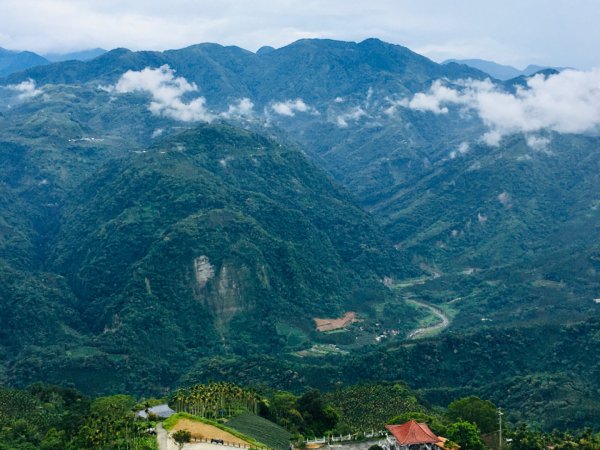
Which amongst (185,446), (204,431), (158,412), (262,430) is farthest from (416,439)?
(158,412)

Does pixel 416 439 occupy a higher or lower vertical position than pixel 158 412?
higher

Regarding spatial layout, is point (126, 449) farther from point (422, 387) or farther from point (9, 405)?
point (422, 387)

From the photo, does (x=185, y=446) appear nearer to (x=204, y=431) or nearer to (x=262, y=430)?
(x=204, y=431)

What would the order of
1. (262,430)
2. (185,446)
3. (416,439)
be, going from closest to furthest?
1. (416,439)
2. (185,446)
3. (262,430)

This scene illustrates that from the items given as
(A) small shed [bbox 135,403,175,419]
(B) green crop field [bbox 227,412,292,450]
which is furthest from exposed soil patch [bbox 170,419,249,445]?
(A) small shed [bbox 135,403,175,419]

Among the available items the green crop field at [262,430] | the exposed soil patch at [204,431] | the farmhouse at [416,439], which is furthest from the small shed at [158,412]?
the farmhouse at [416,439]

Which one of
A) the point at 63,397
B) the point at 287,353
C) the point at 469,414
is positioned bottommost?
the point at 287,353

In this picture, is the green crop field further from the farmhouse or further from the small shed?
the farmhouse

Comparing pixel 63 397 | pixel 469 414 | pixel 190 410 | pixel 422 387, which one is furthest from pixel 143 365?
pixel 469 414
